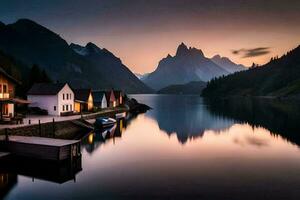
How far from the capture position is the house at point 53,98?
3214 inches

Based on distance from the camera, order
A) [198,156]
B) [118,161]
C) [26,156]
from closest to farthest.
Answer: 1. [26,156]
2. [118,161]
3. [198,156]

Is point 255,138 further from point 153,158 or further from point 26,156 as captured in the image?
point 26,156

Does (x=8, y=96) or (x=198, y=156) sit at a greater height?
(x=8, y=96)

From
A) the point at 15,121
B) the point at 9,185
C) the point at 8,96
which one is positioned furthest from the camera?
the point at 8,96

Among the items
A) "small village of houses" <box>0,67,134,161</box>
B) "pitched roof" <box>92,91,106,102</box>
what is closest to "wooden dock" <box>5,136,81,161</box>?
"small village of houses" <box>0,67,134,161</box>

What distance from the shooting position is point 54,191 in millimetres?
Answer: 32125

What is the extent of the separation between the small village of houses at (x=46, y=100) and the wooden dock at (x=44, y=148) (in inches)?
615

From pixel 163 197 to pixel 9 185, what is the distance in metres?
17.5

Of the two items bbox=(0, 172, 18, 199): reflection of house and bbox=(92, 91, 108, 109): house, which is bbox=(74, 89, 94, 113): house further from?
bbox=(0, 172, 18, 199): reflection of house

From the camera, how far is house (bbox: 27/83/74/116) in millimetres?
81625

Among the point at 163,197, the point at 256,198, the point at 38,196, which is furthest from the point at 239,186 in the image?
the point at 38,196

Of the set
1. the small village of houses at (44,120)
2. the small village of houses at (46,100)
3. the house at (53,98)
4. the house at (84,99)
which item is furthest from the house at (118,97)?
the house at (53,98)

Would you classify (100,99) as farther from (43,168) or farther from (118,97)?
(43,168)

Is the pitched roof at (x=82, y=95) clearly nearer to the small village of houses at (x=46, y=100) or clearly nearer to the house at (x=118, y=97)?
the small village of houses at (x=46, y=100)
